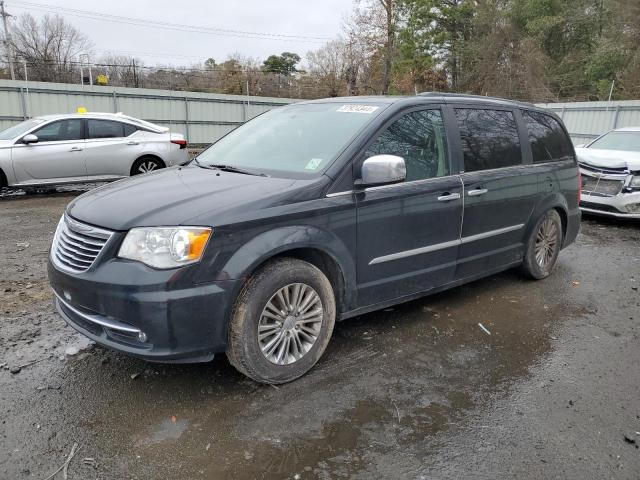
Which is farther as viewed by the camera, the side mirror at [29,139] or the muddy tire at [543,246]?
the side mirror at [29,139]

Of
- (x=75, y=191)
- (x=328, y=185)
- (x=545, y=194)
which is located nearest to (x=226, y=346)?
(x=328, y=185)

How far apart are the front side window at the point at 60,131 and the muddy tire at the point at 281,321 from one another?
8033 mm

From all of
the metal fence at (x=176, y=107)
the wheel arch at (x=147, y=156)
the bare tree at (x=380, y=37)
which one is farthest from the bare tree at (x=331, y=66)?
the wheel arch at (x=147, y=156)

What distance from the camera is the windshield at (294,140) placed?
348cm

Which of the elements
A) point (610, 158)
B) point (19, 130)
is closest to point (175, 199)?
point (610, 158)

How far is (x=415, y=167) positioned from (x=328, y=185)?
875 millimetres

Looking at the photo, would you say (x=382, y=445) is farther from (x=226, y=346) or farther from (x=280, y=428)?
(x=226, y=346)

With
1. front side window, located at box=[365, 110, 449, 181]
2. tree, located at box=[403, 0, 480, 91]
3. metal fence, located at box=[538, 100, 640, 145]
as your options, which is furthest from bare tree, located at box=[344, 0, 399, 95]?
front side window, located at box=[365, 110, 449, 181]

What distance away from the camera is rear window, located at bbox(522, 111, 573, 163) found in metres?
4.94

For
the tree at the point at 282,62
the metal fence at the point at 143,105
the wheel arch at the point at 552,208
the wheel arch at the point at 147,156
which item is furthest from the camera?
the tree at the point at 282,62

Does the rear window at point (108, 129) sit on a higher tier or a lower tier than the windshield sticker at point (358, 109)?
lower

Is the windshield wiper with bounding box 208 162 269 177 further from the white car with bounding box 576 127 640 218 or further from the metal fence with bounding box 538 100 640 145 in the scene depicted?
the metal fence with bounding box 538 100 640 145

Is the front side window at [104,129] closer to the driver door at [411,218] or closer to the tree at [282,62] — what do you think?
the driver door at [411,218]

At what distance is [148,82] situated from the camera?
29609mm
